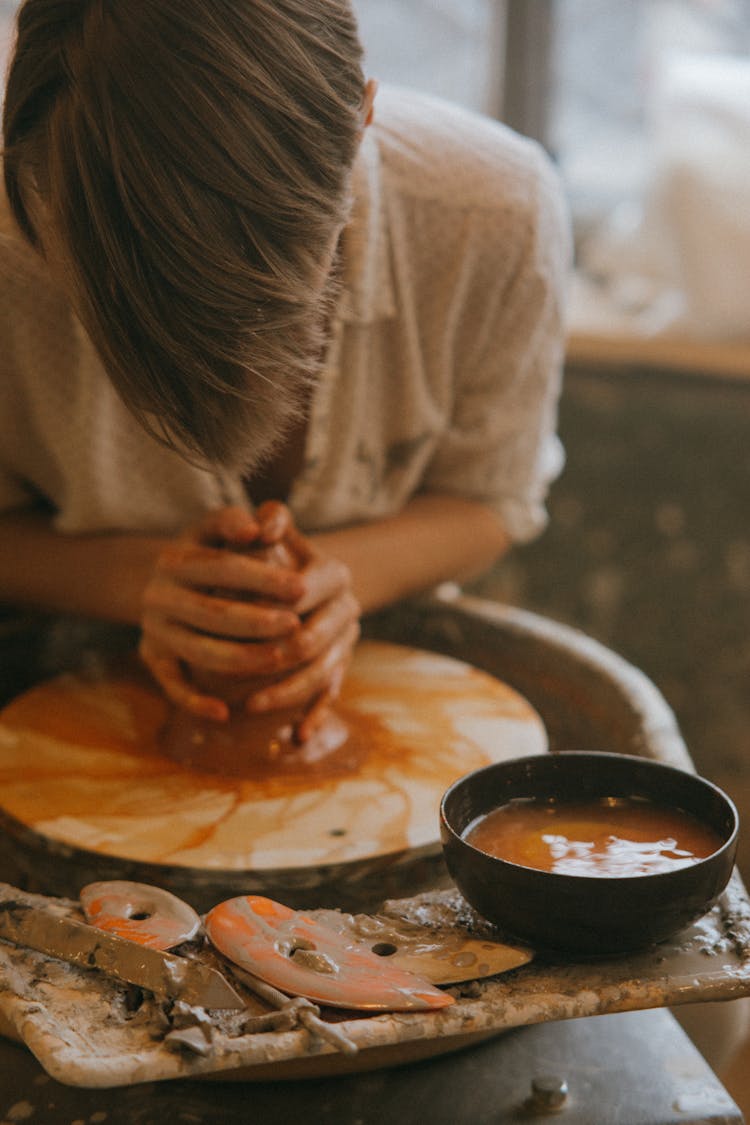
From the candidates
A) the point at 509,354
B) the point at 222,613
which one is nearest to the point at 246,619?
the point at 222,613

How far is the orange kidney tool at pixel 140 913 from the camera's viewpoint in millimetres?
790

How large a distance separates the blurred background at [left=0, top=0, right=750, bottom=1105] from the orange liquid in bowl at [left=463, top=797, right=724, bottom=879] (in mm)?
1509

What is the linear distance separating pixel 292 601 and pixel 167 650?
0.43 feet

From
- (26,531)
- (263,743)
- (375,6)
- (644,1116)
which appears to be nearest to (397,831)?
(263,743)

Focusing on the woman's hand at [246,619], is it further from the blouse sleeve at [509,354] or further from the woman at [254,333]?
the blouse sleeve at [509,354]

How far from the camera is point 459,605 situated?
1415 mm

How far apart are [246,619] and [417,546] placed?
407mm

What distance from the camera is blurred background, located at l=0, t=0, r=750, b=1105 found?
2377 millimetres

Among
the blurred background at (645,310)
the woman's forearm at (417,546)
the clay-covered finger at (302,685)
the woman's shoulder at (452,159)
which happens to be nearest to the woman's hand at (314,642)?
the clay-covered finger at (302,685)

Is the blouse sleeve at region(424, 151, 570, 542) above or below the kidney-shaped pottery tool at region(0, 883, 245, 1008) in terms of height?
above

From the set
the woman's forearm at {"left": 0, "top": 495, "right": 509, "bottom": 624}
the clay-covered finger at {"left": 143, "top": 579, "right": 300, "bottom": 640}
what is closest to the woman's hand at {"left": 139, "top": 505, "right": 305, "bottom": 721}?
the clay-covered finger at {"left": 143, "top": 579, "right": 300, "bottom": 640}

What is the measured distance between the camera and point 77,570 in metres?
1.33

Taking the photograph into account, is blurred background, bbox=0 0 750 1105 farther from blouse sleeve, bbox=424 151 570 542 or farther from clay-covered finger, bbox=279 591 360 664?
clay-covered finger, bbox=279 591 360 664

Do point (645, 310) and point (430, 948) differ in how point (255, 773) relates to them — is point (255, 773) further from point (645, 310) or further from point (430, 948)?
point (645, 310)
